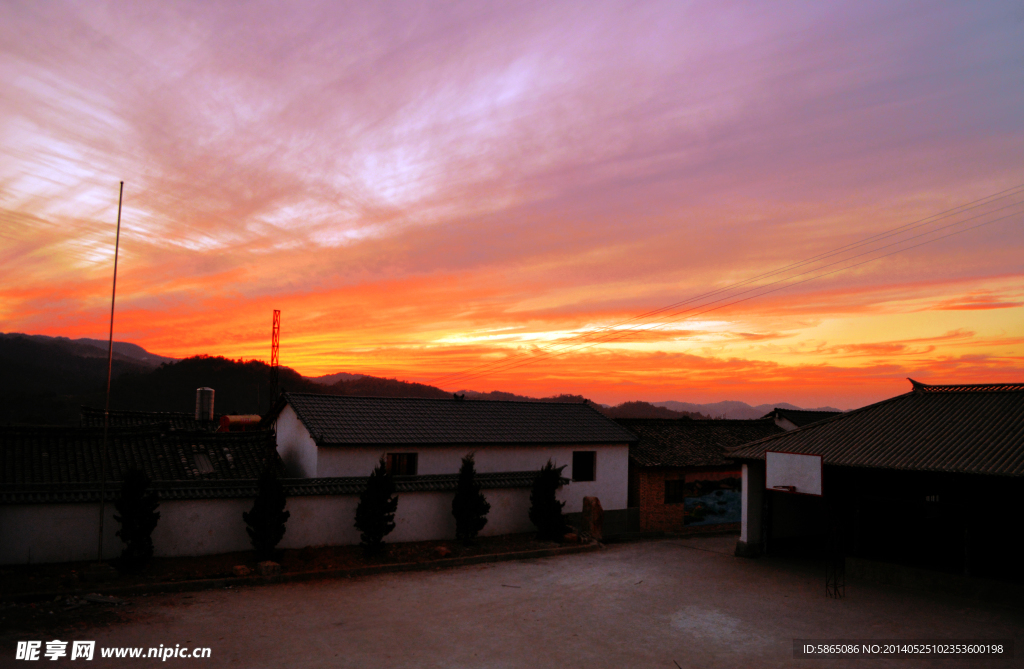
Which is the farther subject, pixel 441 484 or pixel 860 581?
pixel 441 484

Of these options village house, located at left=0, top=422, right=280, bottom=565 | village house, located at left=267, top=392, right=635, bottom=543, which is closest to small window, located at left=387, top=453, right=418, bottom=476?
village house, located at left=267, top=392, right=635, bottom=543

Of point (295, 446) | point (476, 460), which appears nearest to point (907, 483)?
point (476, 460)

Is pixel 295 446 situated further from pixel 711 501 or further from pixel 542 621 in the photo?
pixel 711 501

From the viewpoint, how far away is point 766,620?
1485cm

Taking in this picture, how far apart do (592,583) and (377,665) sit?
27.5ft

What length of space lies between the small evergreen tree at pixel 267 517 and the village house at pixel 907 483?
602 inches

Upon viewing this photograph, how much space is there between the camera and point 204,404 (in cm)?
3669

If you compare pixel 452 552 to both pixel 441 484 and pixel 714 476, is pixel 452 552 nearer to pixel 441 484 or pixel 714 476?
pixel 441 484

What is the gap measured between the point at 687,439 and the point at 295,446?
18.5 meters

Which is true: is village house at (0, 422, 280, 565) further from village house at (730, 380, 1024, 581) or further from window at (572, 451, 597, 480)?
village house at (730, 380, 1024, 581)

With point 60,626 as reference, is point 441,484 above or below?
above

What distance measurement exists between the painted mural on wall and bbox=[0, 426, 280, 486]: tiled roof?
17986 mm

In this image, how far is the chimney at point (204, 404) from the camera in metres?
Result: 36.4

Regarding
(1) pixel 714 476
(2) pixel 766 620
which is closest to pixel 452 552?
(2) pixel 766 620
